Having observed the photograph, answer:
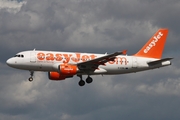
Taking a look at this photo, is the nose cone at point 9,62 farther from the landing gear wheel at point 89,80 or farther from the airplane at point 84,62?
the landing gear wheel at point 89,80

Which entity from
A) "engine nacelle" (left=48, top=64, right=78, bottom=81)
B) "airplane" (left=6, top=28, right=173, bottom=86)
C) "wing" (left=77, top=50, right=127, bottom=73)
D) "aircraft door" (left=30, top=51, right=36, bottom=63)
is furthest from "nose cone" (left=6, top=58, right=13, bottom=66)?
"wing" (left=77, top=50, right=127, bottom=73)

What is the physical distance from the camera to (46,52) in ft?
280

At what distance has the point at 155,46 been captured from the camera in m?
96.1

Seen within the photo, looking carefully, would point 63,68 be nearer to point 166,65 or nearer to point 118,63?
point 118,63

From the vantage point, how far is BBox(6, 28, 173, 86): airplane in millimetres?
84062

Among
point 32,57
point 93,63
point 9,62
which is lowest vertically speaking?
point 93,63

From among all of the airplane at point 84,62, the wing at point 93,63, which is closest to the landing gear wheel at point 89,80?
the airplane at point 84,62

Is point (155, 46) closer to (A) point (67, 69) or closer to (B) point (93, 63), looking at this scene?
(B) point (93, 63)

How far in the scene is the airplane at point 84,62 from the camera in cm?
8406

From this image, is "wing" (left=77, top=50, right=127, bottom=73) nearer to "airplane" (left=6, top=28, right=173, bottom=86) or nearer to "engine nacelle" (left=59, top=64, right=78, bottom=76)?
"airplane" (left=6, top=28, right=173, bottom=86)

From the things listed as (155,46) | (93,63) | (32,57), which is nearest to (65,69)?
(93,63)

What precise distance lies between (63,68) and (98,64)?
603cm

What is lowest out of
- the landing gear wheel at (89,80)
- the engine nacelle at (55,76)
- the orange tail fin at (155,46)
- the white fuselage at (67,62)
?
the landing gear wheel at (89,80)

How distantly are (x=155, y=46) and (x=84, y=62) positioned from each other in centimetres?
1696
